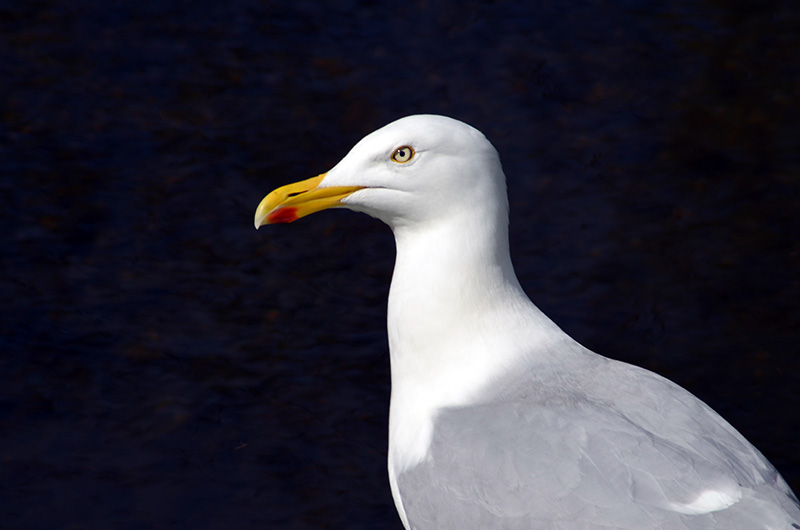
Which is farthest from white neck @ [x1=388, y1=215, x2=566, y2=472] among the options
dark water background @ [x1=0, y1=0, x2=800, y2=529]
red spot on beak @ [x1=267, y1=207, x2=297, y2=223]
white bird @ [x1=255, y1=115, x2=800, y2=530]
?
dark water background @ [x1=0, y1=0, x2=800, y2=529]

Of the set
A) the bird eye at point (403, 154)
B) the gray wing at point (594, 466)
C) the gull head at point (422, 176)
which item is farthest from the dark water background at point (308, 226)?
the bird eye at point (403, 154)

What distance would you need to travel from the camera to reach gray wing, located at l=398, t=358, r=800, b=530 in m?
2.73

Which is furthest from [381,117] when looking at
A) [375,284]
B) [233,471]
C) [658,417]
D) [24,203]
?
[658,417]

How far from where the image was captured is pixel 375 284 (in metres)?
5.23

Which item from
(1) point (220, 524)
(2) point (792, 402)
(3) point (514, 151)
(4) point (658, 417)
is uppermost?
(4) point (658, 417)

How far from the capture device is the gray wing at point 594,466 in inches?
107

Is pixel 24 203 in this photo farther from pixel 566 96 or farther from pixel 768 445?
pixel 768 445

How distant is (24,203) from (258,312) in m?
1.37

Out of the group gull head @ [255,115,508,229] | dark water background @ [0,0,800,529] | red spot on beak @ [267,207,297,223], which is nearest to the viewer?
gull head @ [255,115,508,229]

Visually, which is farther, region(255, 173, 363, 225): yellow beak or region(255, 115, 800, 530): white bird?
region(255, 173, 363, 225): yellow beak

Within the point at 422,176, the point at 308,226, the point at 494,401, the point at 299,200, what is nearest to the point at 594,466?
the point at 494,401

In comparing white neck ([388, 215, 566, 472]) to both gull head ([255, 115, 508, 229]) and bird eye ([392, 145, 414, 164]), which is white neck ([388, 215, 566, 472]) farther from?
bird eye ([392, 145, 414, 164])

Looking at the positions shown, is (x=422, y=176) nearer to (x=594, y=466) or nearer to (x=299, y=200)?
(x=299, y=200)

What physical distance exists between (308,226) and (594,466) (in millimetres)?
2976
